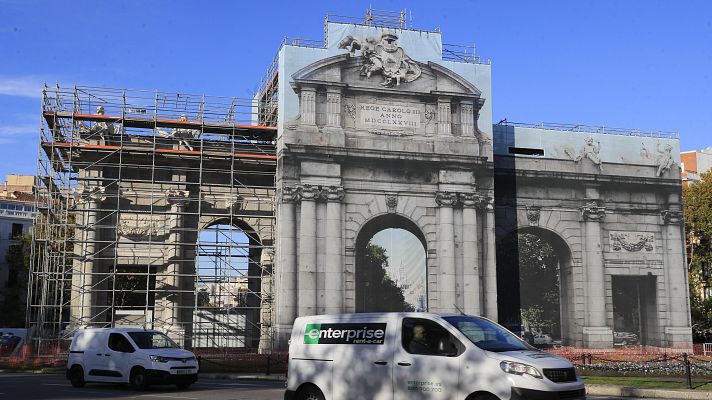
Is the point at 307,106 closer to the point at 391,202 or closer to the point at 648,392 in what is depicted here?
the point at 391,202

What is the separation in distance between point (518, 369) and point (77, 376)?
1509 cm

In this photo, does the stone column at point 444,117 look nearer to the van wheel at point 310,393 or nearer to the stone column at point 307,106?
the stone column at point 307,106

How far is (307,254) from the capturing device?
34.6 meters

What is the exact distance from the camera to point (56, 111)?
36.5 meters

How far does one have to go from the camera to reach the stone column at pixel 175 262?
35.8 m

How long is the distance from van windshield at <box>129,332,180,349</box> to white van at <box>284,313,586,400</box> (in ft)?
26.7

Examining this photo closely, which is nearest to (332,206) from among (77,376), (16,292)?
(77,376)

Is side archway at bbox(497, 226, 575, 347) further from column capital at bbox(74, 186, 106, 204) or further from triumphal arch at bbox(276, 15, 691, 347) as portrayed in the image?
column capital at bbox(74, 186, 106, 204)

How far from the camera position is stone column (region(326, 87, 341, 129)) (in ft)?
117

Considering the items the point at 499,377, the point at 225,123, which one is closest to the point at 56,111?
the point at 225,123

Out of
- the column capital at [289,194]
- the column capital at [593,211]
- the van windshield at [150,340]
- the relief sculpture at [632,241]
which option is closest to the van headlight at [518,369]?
the van windshield at [150,340]

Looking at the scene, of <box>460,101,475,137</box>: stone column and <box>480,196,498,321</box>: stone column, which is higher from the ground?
<box>460,101,475,137</box>: stone column

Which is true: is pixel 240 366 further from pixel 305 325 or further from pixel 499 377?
pixel 499 377

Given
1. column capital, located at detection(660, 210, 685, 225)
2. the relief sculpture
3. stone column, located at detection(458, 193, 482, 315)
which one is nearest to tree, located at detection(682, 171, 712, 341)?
column capital, located at detection(660, 210, 685, 225)
